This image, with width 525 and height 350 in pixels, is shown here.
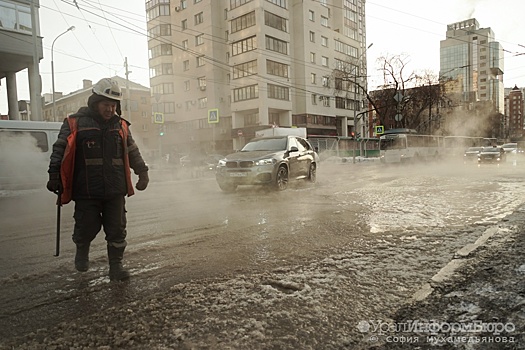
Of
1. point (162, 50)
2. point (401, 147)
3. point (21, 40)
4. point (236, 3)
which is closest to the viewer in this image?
point (21, 40)

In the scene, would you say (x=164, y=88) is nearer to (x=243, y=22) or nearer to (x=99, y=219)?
(x=243, y=22)

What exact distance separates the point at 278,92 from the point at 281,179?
33.5 meters

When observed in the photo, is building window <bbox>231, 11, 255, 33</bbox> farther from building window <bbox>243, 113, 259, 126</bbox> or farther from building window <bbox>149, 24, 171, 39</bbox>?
building window <bbox>149, 24, 171, 39</bbox>

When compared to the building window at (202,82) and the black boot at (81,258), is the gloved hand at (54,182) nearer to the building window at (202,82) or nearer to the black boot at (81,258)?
the black boot at (81,258)

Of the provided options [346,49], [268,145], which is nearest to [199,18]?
[346,49]

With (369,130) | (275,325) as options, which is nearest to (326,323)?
(275,325)

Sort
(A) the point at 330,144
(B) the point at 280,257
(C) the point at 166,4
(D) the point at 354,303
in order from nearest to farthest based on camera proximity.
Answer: (D) the point at 354,303
(B) the point at 280,257
(A) the point at 330,144
(C) the point at 166,4

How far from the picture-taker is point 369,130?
70375 mm

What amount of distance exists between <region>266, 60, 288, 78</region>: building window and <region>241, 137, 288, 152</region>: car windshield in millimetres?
31570

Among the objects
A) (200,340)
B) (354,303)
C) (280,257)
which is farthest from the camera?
(280,257)

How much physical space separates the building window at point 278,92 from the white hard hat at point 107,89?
125ft

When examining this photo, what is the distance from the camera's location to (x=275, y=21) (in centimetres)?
4194

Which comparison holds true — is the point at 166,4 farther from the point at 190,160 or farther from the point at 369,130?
the point at 369,130

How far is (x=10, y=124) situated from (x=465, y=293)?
41.1 ft
